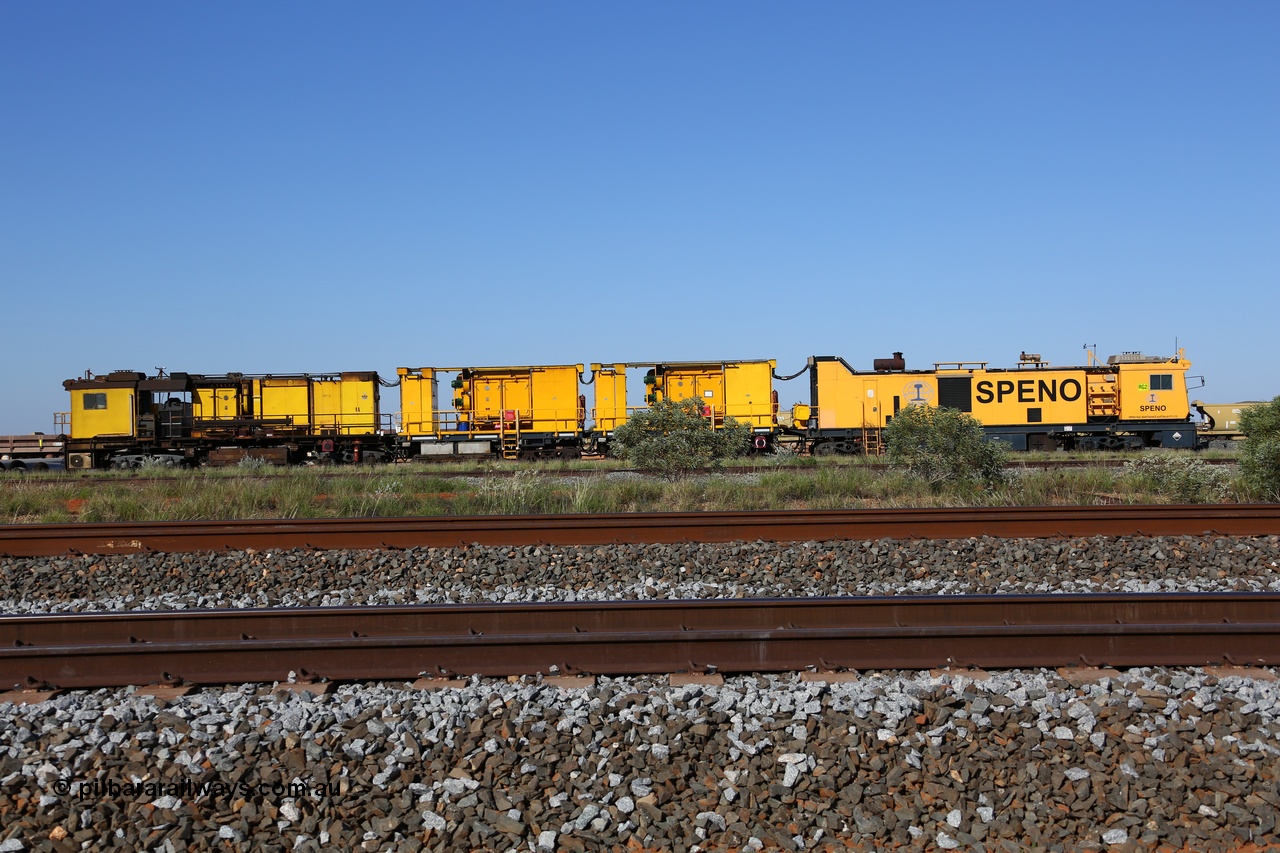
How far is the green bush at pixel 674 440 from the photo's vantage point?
1603cm

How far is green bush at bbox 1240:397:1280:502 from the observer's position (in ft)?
37.1

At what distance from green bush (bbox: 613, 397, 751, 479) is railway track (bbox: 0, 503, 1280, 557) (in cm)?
609

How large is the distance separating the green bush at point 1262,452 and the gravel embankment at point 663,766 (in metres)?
8.36

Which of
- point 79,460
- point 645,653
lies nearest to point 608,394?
point 79,460

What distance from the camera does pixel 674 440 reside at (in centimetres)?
1612

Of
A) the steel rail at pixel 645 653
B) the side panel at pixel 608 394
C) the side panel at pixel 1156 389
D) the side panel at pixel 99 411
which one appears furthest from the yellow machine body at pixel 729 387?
the steel rail at pixel 645 653

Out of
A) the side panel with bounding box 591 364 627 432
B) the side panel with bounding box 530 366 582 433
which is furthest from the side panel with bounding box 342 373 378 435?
the side panel with bounding box 591 364 627 432

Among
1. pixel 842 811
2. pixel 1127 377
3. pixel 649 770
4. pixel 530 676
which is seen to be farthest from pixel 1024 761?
pixel 1127 377

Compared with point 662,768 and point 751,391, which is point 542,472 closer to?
point 751,391

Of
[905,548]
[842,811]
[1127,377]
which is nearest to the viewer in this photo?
[842,811]

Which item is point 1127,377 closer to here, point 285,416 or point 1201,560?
point 1201,560

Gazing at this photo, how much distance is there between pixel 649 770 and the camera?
12.1 feet

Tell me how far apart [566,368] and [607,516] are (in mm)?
17633

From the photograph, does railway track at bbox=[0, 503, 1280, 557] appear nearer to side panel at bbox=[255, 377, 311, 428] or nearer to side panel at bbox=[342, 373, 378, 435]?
side panel at bbox=[342, 373, 378, 435]
